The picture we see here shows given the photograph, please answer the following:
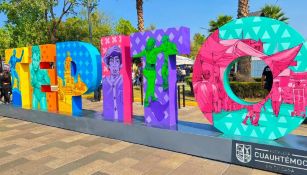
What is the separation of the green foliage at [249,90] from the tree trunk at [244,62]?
1.00m

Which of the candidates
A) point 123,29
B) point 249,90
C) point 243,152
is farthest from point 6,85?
point 123,29

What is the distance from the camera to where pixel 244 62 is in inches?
565

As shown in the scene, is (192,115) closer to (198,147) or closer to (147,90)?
(147,90)

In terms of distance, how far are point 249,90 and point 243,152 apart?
8.89 meters

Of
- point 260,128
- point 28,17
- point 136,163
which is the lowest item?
point 136,163

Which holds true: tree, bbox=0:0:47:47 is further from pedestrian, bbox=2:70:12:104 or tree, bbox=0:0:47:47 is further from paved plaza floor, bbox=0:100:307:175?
paved plaza floor, bbox=0:100:307:175

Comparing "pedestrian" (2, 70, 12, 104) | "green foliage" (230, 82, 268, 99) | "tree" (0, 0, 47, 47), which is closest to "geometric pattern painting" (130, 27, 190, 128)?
"green foliage" (230, 82, 268, 99)

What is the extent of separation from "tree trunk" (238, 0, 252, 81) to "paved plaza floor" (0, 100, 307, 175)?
6832 millimetres

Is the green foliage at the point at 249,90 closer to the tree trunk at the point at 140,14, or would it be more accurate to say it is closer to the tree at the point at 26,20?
the tree trunk at the point at 140,14

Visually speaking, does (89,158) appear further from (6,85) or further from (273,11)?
(273,11)

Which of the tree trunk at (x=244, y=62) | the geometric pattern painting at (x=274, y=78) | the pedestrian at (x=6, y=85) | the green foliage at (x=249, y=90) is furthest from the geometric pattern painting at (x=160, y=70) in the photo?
the pedestrian at (x=6, y=85)

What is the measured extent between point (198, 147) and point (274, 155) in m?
1.49

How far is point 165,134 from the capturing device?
6.14m

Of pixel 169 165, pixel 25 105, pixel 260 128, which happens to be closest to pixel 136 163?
pixel 169 165
